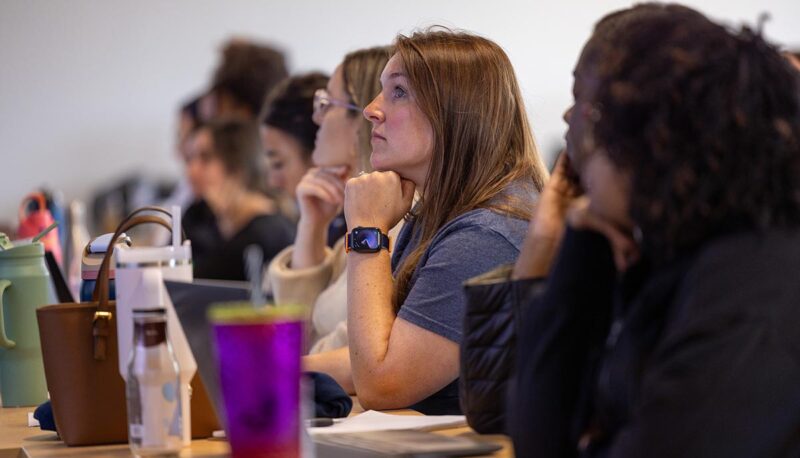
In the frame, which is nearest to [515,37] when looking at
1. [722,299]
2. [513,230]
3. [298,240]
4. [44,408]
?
[298,240]

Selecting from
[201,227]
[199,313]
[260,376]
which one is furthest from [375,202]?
[201,227]

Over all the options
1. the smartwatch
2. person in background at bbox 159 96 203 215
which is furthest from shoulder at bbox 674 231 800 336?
person in background at bbox 159 96 203 215

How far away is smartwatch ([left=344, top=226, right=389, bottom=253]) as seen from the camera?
1.92 meters

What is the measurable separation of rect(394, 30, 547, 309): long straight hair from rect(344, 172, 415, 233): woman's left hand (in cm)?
6

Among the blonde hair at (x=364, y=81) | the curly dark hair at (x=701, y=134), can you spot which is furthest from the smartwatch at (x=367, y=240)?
the curly dark hair at (x=701, y=134)

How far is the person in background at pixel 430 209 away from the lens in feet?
5.95

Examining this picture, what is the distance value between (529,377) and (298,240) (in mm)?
1782

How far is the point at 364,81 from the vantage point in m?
2.75

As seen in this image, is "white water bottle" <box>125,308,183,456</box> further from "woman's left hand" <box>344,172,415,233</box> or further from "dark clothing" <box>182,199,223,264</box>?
"dark clothing" <box>182,199,223,264</box>

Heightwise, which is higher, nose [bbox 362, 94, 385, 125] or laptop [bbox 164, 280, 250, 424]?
nose [bbox 362, 94, 385, 125]

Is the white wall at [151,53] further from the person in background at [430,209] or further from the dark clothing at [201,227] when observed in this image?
the person in background at [430,209]

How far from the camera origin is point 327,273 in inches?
112

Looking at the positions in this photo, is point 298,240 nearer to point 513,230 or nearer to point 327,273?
point 327,273

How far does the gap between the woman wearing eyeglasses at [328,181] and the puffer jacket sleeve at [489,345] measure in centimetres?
124
